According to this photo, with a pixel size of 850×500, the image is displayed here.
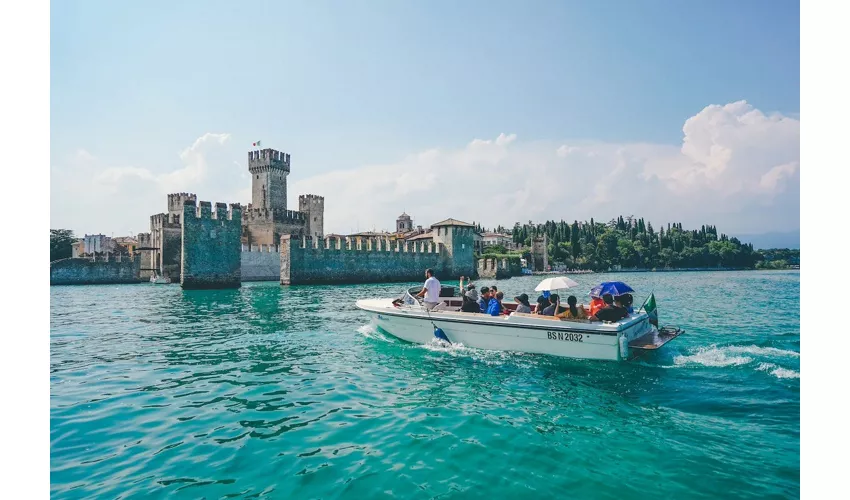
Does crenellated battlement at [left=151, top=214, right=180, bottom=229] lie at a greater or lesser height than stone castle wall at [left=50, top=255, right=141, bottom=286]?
greater

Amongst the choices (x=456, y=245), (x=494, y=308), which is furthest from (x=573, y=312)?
(x=456, y=245)

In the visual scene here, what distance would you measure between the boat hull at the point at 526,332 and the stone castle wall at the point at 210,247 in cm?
2431

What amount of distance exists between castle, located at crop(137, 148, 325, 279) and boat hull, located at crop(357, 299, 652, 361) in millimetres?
33751

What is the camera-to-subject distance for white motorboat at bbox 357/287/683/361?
8.92 meters

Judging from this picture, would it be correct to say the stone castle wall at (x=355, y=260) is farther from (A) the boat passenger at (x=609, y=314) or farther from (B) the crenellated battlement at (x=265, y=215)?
(A) the boat passenger at (x=609, y=314)

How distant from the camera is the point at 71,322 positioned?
15.5 m

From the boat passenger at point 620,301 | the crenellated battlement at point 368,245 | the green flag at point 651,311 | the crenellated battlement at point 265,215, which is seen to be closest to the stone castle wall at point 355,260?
the crenellated battlement at point 368,245

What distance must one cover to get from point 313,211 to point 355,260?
54.6 ft

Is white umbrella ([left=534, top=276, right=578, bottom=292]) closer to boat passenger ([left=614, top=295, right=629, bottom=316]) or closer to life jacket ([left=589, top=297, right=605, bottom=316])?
life jacket ([left=589, top=297, right=605, bottom=316])

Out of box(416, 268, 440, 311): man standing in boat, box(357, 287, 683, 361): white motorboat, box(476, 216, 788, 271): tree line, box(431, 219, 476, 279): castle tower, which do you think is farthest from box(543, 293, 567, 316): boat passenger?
box(476, 216, 788, 271): tree line

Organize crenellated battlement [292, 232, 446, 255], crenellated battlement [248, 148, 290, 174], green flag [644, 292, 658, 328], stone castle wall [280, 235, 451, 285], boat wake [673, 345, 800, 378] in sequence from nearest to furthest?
boat wake [673, 345, 800, 378] < green flag [644, 292, 658, 328] < stone castle wall [280, 235, 451, 285] < crenellated battlement [292, 232, 446, 255] < crenellated battlement [248, 148, 290, 174]

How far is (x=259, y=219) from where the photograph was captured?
49844 mm
